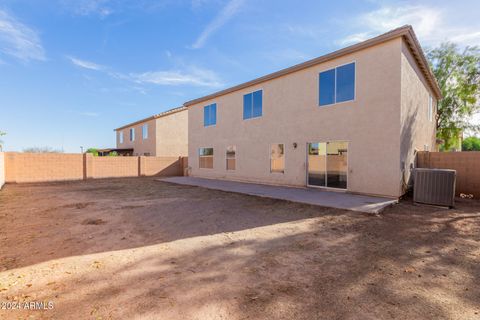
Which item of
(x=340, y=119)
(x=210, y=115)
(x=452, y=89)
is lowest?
(x=340, y=119)

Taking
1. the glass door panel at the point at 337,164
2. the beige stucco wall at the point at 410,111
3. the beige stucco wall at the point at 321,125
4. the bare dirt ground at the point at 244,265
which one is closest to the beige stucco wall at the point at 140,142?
the beige stucco wall at the point at 321,125

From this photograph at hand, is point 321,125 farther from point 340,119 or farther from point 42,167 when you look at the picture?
point 42,167

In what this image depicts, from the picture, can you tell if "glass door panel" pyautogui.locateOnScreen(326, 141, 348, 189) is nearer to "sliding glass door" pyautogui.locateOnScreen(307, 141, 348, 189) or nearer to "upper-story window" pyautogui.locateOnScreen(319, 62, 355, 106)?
"sliding glass door" pyautogui.locateOnScreen(307, 141, 348, 189)

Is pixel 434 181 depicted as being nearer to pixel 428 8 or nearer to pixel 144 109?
pixel 428 8

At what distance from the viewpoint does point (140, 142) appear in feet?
90.8

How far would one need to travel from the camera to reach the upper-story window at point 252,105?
13.8 meters

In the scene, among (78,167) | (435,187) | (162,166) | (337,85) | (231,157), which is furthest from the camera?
(162,166)

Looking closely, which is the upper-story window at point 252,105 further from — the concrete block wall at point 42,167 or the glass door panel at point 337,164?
the concrete block wall at point 42,167

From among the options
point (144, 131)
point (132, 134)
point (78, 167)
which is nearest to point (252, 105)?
point (78, 167)

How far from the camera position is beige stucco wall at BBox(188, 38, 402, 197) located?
884 centimetres

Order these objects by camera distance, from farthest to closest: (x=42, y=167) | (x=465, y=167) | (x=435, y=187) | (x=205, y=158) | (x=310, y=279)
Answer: (x=205, y=158)
(x=42, y=167)
(x=465, y=167)
(x=435, y=187)
(x=310, y=279)

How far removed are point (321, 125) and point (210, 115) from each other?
932cm

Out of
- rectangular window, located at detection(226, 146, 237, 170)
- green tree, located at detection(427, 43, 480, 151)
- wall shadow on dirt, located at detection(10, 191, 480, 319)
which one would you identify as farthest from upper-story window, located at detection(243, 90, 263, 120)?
green tree, located at detection(427, 43, 480, 151)

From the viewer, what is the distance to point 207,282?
313 centimetres
